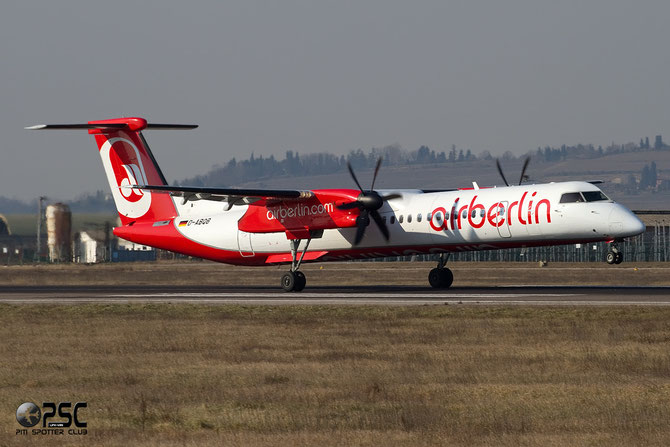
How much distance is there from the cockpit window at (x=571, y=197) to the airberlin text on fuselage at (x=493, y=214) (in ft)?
1.86

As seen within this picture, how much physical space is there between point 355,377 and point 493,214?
2073 cm

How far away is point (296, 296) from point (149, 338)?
14.7 meters

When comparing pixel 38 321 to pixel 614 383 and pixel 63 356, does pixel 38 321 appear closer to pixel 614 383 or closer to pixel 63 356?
pixel 63 356

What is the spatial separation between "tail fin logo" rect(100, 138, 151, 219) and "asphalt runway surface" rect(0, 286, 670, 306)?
14.9 feet

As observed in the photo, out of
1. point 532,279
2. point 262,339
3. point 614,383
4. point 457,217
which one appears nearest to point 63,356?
point 262,339

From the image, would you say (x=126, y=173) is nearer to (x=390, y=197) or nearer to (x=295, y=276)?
(x=295, y=276)

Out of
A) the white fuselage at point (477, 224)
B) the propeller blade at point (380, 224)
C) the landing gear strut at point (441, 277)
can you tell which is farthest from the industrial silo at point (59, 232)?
the propeller blade at point (380, 224)

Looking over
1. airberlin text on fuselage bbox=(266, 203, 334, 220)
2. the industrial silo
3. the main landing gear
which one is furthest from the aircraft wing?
the industrial silo

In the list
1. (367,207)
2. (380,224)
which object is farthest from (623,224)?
(367,207)

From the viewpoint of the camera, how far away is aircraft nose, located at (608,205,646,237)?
3411 cm

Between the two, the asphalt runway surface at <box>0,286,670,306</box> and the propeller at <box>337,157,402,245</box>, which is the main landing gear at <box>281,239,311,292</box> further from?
the propeller at <box>337,157,402,245</box>

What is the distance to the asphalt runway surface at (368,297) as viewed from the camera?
3172 cm

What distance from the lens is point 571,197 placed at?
35469 mm

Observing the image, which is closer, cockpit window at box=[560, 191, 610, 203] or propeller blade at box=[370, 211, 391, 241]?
cockpit window at box=[560, 191, 610, 203]
